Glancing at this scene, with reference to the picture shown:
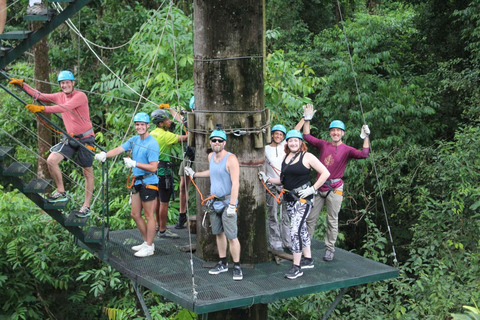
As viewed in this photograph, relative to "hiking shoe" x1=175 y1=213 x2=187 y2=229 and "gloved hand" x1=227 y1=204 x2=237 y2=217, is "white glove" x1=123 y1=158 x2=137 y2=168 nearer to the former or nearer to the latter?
"gloved hand" x1=227 y1=204 x2=237 y2=217

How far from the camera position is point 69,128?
26.0 ft

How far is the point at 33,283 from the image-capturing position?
37.8 ft

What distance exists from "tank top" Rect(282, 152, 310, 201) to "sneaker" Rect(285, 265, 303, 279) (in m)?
0.81

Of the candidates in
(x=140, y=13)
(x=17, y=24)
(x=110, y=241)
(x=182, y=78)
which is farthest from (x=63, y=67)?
(x=110, y=241)

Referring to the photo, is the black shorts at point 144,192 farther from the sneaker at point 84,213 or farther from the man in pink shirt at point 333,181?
the man in pink shirt at point 333,181

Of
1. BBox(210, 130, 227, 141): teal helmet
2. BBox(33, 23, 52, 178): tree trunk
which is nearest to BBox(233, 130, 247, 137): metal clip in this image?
BBox(210, 130, 227, 141): teal helmet

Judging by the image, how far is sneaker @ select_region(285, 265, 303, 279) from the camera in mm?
6918

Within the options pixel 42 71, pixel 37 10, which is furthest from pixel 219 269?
pixel 42 71

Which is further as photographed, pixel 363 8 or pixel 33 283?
pixel 363 8

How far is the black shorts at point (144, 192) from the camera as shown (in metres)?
7.52

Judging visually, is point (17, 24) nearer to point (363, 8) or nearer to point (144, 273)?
point (363, 8)

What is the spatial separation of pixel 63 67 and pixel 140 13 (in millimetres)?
2909

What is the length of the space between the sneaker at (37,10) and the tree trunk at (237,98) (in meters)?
1.82

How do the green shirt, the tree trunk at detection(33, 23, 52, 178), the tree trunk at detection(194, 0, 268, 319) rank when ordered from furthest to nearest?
the tree trunk at detection(33, 23, 52, 178) → the green shirt → the tree trunk at detection(194, 0, 268, 319)
